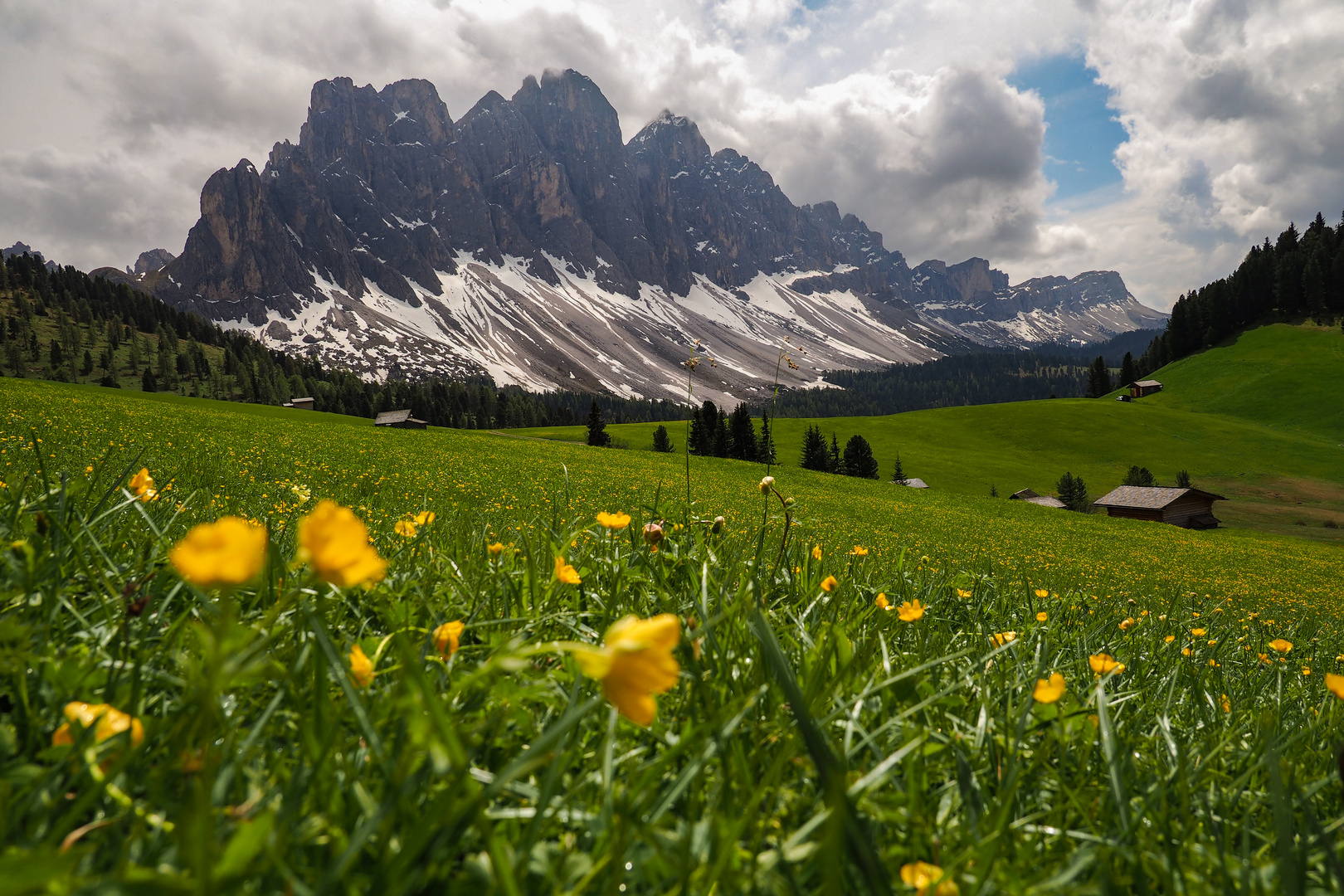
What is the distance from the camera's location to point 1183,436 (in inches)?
2945

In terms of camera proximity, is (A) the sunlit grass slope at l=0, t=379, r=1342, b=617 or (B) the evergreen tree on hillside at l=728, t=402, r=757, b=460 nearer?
(A) the sunlit grass slope at l=0, t=379, r=1342, b=617

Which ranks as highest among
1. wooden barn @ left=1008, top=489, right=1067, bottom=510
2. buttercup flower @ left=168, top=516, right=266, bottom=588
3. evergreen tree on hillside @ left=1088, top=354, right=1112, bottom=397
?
evergreen tree on hillside @ left=1088, top=354, right=1112, bottom=397

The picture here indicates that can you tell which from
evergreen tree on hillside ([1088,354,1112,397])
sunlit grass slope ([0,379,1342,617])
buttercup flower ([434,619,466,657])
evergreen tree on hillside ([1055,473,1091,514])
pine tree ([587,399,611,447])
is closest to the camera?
buttercup flower ([434,619,466,657])

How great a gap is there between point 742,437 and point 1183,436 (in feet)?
179

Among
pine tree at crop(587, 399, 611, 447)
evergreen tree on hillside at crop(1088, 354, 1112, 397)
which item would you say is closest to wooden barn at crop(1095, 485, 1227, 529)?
pine tree at crop(587, 399, 611, 447)

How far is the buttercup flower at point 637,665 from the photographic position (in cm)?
67

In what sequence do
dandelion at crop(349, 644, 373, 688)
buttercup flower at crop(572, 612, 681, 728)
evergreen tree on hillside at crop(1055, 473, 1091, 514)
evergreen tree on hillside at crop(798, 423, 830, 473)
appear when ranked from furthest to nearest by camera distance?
evergreen tree on hillside at crop(798, 423, 830, 473)
evergreen tree on hillside at crop(1055, 473, 1091, 514)
dandelion at crop(349, 644, 373, 688)
buttercup flower at crop(572, 612, 681, 728)

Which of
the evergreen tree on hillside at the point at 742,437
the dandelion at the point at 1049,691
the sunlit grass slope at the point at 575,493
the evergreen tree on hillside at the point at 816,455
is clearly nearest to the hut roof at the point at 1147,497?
the sunlit grass slope at the point at 575,493

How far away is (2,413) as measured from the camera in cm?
1265

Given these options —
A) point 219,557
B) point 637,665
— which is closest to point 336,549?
point 219,557

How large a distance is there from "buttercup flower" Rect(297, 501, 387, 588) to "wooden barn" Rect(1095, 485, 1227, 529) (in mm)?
62260

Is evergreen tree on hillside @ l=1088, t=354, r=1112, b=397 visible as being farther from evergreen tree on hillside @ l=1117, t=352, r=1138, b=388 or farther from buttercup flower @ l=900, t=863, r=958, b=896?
→ buttercup flower @ l=900, t=863, r=958, b=896

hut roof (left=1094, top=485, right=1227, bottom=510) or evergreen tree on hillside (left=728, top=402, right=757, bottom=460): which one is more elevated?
evergreen tree on hillside (left=728, top=402, right=757, bottom=460)

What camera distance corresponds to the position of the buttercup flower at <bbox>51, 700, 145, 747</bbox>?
2.85 feet
